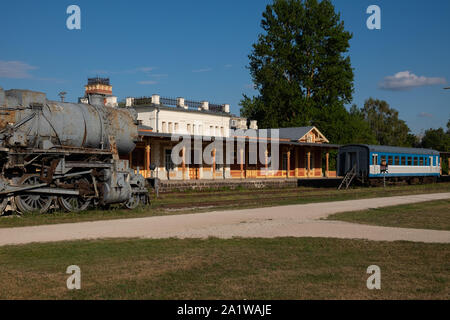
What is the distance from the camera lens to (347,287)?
6473 mm

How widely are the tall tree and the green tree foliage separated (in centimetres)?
3981

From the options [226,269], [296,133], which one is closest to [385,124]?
[296,133]

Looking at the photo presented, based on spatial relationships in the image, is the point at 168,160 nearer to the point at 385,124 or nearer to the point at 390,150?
the point at 390,150

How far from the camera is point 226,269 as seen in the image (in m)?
7.63

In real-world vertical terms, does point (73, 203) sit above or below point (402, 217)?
above

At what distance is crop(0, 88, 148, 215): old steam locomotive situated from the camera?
49.0 feet

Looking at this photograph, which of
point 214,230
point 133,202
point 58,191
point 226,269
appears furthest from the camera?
point 133,202

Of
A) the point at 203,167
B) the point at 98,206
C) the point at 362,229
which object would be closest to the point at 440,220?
the point at 362,229

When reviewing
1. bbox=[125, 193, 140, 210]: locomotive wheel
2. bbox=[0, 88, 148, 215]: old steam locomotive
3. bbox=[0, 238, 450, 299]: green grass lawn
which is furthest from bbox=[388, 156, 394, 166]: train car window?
bbox=[0, 238, 450, 299]: green grass lawn

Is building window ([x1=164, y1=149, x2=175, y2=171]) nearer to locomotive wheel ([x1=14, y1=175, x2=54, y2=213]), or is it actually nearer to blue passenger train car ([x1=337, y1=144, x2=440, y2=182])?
blue passenger train car ([x1=337, y1=144, x2=440, y2=182])

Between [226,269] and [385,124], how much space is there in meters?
101

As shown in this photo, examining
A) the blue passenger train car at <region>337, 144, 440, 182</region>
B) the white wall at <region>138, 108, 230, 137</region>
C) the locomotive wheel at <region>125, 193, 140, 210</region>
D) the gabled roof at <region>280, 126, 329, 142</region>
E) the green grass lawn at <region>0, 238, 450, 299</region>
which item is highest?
the white wall at <region>138, 108, 230, 137</region>

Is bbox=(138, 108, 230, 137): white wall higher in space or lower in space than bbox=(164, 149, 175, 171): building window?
higher

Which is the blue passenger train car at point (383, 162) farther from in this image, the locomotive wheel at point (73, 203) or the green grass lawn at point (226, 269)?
the green grass lawn at point (226, 269)
